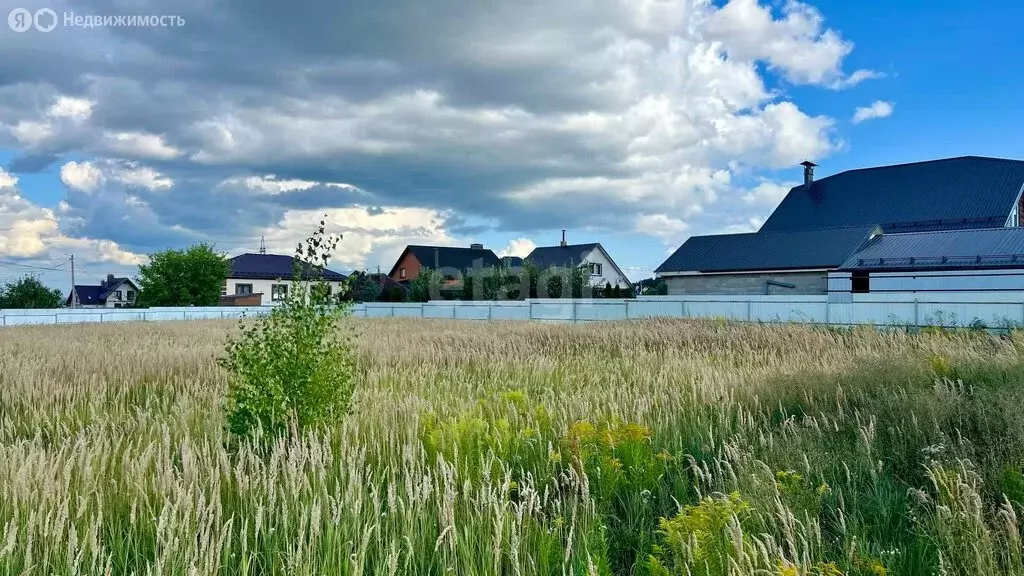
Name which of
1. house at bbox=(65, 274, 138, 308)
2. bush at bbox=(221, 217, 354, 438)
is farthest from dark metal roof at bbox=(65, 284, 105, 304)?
bush at bbox=(221, 217, 354, 438)

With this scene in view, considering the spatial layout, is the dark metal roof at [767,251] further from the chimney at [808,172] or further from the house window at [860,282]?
the chimney at [808,172]

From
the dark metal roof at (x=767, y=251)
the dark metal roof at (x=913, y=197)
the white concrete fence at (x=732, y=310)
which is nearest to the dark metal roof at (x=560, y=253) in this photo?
the dark metal roof at (x=913, y=197)

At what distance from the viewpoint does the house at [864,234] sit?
28.0 m

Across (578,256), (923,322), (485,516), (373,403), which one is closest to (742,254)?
(923,322)

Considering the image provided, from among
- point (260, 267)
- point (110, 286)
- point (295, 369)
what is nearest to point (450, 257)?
point (260, 267)

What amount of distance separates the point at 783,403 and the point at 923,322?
14.7 m

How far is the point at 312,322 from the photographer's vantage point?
16.6 feet

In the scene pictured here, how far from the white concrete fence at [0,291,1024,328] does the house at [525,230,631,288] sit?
24314 millimetres

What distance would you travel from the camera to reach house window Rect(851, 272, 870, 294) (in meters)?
28.8

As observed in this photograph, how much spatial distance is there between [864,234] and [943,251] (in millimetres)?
3876

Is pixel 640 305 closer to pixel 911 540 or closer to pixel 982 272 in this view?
pixel 982 272

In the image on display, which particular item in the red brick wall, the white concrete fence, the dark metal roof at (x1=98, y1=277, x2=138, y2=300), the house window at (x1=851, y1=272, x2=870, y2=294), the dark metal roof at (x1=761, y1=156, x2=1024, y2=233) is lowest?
the white concrete fence

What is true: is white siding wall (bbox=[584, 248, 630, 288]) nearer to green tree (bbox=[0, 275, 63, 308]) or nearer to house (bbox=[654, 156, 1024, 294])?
house (bbox=[654, 156, 1024, 294])

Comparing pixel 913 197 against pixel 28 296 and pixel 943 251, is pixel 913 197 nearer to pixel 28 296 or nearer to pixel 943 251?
pixel 943 251
